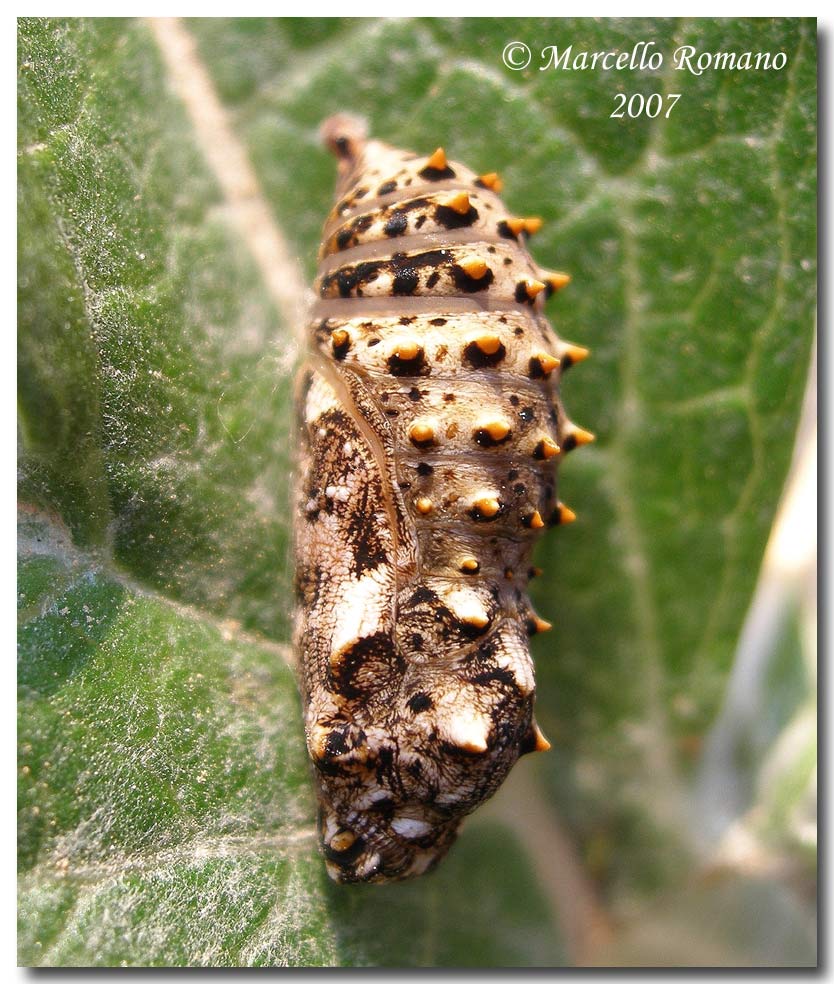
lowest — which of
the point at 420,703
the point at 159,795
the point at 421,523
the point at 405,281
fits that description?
the point at 159,795

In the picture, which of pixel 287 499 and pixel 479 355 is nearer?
pixel 479 355

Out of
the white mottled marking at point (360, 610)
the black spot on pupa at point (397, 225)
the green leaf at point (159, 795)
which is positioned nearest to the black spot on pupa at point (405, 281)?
the black spot on pupa at point (397, 225)

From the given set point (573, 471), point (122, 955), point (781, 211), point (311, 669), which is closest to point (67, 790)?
point (122, 955)

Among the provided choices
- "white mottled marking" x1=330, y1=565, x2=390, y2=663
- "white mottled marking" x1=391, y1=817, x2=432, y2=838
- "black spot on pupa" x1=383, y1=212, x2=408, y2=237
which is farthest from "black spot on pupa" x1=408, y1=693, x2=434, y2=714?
"black spot on pupa" x1=383, y1=212, x2=408, y2=237

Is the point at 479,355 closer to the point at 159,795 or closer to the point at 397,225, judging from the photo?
the point at 397,225

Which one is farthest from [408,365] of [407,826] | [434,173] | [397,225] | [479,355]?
[407,826]
